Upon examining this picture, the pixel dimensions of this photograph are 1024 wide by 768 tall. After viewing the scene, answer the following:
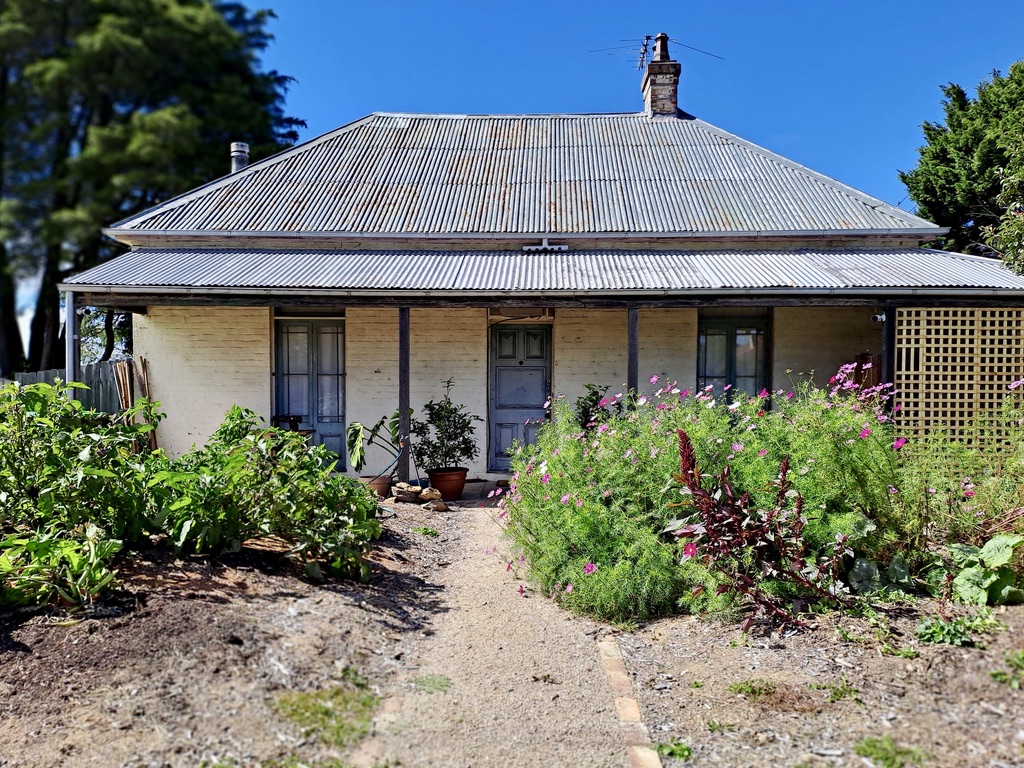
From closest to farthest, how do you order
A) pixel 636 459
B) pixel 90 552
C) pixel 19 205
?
pixel 90 552
pixel 636 459
pixel 19 205

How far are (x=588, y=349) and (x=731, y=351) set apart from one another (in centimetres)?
214

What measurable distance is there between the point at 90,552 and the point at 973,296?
9.14m

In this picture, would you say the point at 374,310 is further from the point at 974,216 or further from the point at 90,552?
the point at 974,216

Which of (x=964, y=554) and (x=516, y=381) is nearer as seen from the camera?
(x=964, y=554)

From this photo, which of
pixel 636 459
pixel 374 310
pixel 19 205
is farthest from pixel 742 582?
pixel 19 205

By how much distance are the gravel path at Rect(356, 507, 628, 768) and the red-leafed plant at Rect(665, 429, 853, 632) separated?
90 cm

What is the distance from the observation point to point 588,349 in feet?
33.5

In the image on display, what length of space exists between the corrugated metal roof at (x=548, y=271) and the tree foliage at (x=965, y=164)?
232 inches

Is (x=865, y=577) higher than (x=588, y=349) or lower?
lower

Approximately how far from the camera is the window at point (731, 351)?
33.9ft

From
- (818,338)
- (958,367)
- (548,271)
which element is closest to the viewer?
(958,367)

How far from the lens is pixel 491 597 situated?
4.95 metres

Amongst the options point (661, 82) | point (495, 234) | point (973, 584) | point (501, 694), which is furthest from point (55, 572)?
point (661, 82)

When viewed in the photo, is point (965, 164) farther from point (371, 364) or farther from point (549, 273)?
point (371, 364)
